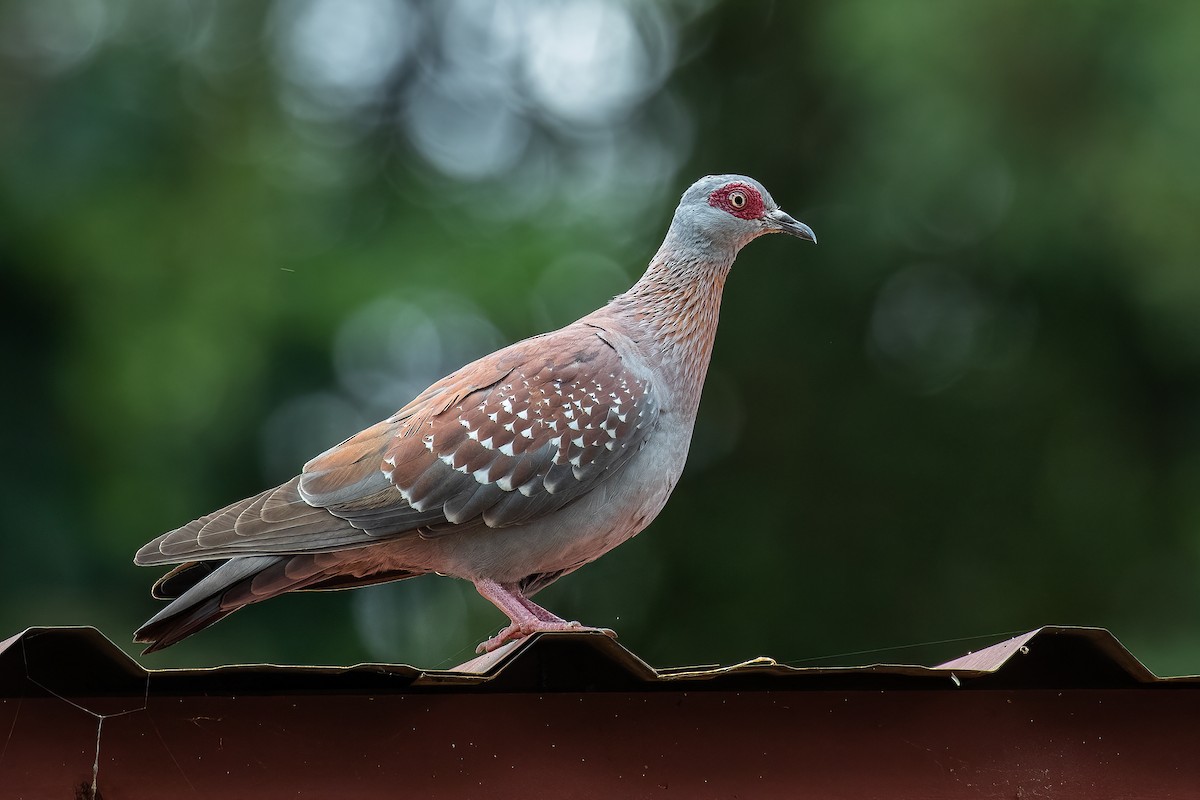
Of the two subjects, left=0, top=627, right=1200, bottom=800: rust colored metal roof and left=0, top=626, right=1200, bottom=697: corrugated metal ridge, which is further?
left=0, top=627, right=1200, bottom=800: rust colored metal roof

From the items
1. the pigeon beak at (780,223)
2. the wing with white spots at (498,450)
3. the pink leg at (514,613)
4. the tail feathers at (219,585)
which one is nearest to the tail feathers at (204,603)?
the tail feathers at (219,585)

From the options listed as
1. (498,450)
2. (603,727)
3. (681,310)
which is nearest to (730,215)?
→ (681,310)

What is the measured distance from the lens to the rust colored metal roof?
2.78 meters

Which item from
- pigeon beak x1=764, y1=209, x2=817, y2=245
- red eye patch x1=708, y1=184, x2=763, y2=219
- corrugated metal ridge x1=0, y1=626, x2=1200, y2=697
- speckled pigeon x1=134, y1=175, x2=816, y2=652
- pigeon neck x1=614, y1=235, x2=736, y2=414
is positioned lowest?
corrugated metal ridge x1=0, y1=626, x2=1200, y2=697

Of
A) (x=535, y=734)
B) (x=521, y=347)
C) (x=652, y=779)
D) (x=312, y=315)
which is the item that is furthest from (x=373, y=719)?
(x=312, y=315)

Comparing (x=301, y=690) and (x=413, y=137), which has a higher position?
(x=413, y=137)

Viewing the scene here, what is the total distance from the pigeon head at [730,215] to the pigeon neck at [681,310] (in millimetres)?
59

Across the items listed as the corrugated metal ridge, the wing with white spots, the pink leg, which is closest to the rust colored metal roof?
the corrugated metal ridge

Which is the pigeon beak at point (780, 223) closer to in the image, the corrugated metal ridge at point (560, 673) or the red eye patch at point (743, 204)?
the red eye patch at point (743, 204)

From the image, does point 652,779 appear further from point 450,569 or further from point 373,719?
point 450,569

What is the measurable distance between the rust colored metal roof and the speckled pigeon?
0.91 metres

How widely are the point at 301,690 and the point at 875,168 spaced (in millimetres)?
7358

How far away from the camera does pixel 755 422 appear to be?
9.37m

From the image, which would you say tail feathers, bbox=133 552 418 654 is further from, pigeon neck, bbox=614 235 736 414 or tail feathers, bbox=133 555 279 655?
pigeon neck, bbox=614 235 736 414
